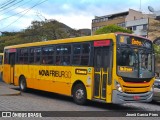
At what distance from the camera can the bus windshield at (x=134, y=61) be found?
548 inches

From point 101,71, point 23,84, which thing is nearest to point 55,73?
point 101,71

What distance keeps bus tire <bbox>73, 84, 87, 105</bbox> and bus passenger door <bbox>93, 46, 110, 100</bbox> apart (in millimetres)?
705

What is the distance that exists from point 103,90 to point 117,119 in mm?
2823

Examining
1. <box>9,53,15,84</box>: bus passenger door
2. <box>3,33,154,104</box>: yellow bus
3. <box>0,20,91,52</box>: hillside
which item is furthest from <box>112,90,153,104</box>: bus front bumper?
<box>0,20,91,52</box>: hillside

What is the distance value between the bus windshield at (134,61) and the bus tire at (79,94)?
2267 millimetres

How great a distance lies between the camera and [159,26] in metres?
48.3

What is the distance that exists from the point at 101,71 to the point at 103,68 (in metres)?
0.16

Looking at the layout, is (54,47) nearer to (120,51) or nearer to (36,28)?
(120,51)

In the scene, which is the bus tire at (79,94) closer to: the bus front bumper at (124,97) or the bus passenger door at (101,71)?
the bus passenger door at (101,71)

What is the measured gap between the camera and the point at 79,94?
51.3ft

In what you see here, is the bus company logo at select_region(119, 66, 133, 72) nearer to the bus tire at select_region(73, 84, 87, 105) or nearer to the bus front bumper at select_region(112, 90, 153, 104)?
the bus front bumper at select_region(112, 90, 153, 104)

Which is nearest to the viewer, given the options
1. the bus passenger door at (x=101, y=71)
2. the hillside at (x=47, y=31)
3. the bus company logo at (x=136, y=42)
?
the bus passenger door at (x=101, y=71)

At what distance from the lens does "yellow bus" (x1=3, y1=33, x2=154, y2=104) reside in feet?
45.5

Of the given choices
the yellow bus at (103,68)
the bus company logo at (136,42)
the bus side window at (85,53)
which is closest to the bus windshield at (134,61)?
the yellow bus at (103,68)
